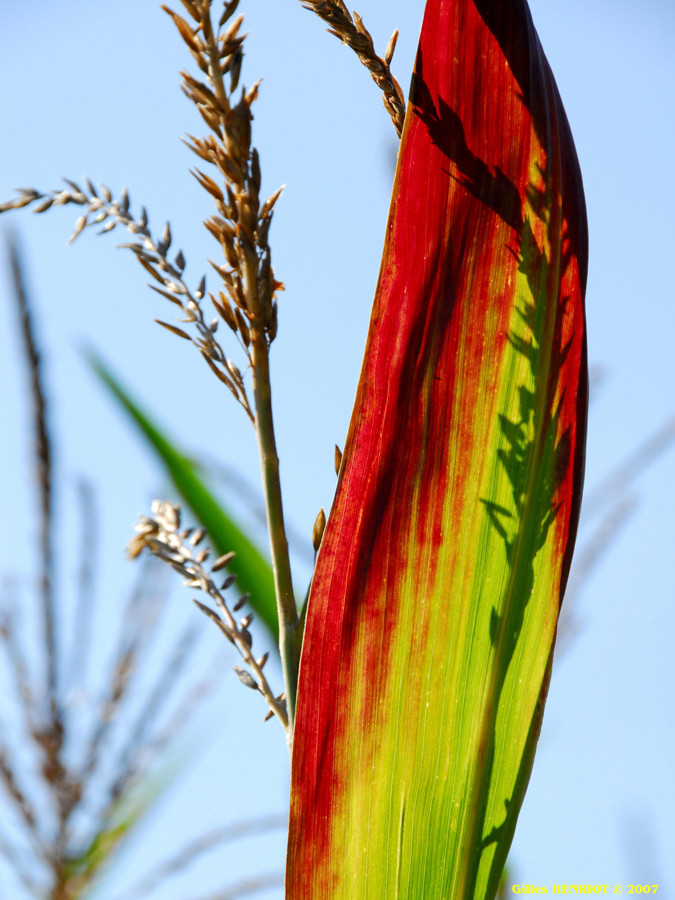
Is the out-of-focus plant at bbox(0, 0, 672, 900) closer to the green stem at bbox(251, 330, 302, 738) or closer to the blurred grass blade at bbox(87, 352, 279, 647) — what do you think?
the green stem at bbox(251, 330, 302, 738)

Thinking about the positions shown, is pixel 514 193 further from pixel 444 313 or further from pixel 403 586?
pixel 403 586

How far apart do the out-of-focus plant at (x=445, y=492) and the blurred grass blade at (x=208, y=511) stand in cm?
24

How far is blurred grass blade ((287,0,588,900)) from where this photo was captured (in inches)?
13.1

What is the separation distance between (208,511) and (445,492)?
312mm

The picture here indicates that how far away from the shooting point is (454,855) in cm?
35

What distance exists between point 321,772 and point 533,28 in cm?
36

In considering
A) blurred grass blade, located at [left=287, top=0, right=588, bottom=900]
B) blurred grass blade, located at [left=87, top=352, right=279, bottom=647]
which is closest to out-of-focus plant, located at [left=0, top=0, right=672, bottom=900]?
blurred grass blade, located at [left=287, top=0, right=588, bottom=900]

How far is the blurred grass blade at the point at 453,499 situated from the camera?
13.1 inches

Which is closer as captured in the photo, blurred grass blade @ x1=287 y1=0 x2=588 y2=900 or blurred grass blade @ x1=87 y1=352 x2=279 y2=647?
blurred grass blade @ x1=287 y1=0 x2=588 y2=900

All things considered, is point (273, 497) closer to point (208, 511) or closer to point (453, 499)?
point (453, 499)

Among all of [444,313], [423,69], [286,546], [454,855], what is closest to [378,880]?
[454,855]

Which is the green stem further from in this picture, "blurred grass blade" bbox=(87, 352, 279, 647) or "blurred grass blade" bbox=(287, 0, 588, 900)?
"blurred grass blade" bbox=(87, 352, 279, 647)

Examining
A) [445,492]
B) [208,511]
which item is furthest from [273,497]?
[208,511]

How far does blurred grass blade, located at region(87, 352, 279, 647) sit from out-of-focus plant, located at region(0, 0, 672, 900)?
236mm
